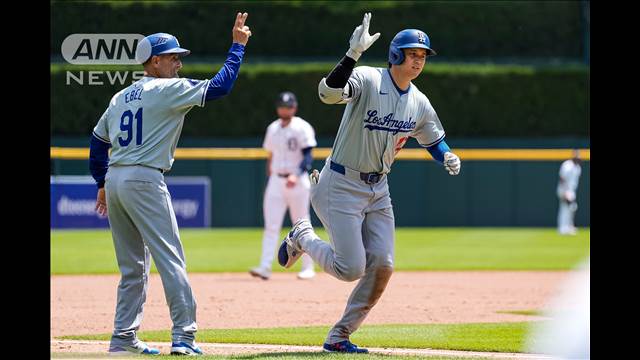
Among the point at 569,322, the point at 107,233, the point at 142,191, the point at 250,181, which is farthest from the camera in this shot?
the point at 250,181

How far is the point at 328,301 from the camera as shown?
11.0 meters

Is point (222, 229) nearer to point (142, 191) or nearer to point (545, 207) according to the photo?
point (545, 207)

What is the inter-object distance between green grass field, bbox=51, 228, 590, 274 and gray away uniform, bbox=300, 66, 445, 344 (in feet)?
24.5

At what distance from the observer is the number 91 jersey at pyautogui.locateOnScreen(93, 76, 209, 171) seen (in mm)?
6727

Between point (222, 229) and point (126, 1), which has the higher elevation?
point (126, 1)

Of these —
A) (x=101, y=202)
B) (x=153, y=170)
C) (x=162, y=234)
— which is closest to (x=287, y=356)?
(x=162, y=234)

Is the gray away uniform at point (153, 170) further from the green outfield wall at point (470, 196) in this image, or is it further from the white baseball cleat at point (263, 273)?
the green outfield wall at point (470, 196)

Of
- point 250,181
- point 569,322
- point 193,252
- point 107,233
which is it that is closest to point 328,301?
point 569,322

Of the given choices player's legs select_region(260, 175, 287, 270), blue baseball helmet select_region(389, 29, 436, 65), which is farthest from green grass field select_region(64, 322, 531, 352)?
player's legs select_region(260, 175, 287, 270)

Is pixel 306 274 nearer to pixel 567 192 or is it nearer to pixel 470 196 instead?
pixel 567 192

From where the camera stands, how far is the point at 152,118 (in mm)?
6781
